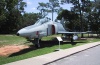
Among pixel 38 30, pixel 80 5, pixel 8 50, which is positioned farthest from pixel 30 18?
pixel 8 50

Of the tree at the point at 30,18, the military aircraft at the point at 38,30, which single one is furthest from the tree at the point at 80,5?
the tree at the point at 30,18

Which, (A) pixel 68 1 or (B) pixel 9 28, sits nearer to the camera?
(A) pixel 68 1

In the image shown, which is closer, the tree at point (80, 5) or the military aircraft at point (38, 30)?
the military aircraft at point (38, 30)

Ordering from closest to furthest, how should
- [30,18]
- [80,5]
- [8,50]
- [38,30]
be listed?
[8,50], [38,30], [80,5], [30,18]

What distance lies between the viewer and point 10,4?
94.1ft

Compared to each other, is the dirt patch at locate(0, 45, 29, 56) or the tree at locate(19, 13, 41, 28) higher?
the tree at locate(19, 13, 41, 28)

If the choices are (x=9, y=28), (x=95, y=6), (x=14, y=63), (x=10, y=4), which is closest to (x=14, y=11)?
(x=9, y=28)

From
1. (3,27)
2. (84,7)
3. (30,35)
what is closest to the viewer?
(30,35)

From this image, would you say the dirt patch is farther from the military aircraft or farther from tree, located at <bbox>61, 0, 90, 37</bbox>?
tree, located at <bbox>61, 0, 90, 37</bbox>

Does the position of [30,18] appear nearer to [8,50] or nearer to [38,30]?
[38,30]

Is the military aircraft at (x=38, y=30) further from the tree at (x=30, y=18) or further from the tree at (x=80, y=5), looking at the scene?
the tree at (x=30, y=18)

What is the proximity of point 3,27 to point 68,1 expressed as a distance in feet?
92.5

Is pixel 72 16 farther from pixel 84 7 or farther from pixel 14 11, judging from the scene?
pixel 14 11

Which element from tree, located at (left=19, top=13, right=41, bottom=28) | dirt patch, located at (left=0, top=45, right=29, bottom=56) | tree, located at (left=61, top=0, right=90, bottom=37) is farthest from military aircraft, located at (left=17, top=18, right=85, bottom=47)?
tree, located at (left=19, top=13, right=41, bottom=28)
